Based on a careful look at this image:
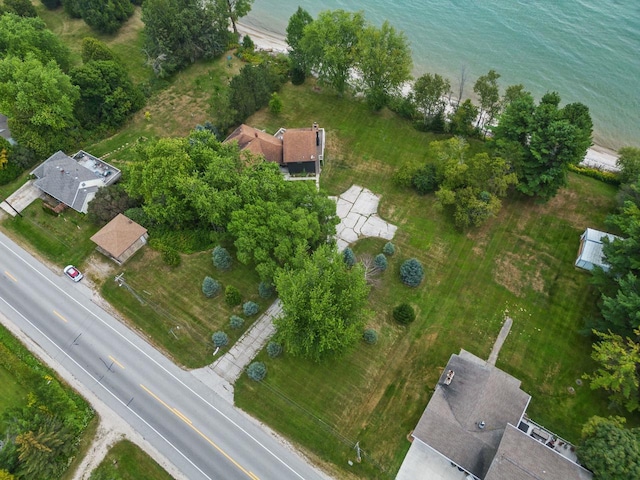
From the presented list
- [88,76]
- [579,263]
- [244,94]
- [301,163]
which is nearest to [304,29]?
[244,94]

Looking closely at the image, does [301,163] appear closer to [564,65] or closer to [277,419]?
[277,419]

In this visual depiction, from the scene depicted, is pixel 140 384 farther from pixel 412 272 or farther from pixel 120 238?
pixel 412 272

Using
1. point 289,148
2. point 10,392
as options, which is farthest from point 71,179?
point 289,148

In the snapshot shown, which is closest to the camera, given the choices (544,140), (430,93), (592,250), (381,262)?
(592,250)

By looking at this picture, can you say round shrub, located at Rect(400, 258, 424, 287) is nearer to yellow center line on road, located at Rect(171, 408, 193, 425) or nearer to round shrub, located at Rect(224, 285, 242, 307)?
round shrub, located at Rect(224, 285, 242, 307)

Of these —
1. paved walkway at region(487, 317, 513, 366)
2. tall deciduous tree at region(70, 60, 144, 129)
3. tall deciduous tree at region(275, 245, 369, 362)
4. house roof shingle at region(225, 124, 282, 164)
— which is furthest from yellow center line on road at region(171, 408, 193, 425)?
tall deciduous tree at region(70, 60, 144, 129)

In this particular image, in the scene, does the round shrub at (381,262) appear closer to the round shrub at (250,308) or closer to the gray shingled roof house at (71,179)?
the round shrub at (250,308)
